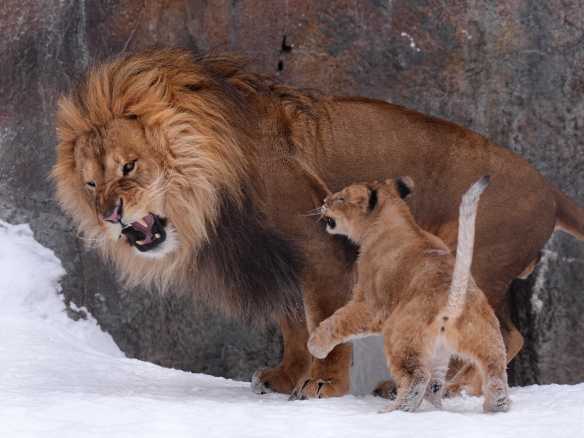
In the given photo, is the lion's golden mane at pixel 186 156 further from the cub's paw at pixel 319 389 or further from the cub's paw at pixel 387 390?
the cub's paw at pixel 387 390

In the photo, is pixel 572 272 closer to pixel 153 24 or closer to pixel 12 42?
pixel 153 24

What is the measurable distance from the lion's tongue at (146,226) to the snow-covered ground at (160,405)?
0.58 m

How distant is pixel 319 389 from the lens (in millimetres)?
4367

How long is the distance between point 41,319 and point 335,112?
173 cm

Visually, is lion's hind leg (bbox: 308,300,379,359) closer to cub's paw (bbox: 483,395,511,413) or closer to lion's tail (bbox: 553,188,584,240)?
cub's paw (bbox: 483,395,511,413)

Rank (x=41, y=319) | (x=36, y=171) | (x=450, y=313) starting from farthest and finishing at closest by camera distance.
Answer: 1. (x=36, y=171)
2. (x=41, y=319)
3. (x=450, y=313)

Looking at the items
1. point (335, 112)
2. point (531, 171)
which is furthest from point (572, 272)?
point (335, 112)

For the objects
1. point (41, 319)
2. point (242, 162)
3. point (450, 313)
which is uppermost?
point (242, 162)

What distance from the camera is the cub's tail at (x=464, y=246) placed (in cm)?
337


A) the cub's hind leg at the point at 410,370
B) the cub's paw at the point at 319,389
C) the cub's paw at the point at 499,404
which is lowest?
the cub's paw at the point at 319,389

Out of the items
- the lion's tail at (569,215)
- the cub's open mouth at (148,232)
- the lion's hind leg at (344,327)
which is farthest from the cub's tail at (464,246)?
the lion's tail at (569,215)

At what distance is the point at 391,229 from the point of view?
4145 millimetres

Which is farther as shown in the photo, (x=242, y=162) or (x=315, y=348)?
(x=242, y=162)

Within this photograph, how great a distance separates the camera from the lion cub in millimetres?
3523
